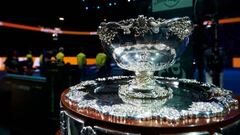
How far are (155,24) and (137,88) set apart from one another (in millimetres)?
309

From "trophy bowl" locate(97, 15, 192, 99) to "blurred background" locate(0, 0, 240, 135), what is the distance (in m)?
0.86

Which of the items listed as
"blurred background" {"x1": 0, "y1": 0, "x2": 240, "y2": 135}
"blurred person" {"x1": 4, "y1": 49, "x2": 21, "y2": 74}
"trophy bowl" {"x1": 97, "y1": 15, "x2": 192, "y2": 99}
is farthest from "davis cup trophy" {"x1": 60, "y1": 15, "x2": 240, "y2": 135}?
"blurred person" {"x1": 4, "y1": 49, "x2": 21, "y2": 74}

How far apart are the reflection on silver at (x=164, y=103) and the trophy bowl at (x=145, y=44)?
0.07m

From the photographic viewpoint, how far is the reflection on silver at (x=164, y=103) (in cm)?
77

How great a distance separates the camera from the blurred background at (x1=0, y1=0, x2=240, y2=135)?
2.27m

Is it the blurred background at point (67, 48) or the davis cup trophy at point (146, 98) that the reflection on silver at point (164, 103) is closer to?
the davis cup trophy at point (146, 98)

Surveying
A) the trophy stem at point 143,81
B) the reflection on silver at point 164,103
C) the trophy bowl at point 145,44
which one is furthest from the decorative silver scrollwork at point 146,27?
the reflection on silver at point 164,103

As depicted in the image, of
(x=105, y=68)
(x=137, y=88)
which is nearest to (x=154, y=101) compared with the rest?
(x=137, y=88)

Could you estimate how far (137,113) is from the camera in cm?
79

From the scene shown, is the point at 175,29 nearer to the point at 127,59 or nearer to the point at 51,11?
the point at 127,59

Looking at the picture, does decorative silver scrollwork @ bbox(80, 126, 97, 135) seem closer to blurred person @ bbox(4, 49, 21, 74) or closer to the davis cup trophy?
the davis cup trophy

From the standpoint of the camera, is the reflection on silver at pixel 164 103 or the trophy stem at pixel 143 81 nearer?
the reflection on silver at pixel 164 103

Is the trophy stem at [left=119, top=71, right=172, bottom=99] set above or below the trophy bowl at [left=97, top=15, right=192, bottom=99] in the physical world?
below

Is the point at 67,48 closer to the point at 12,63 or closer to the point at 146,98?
the point at 12,63
